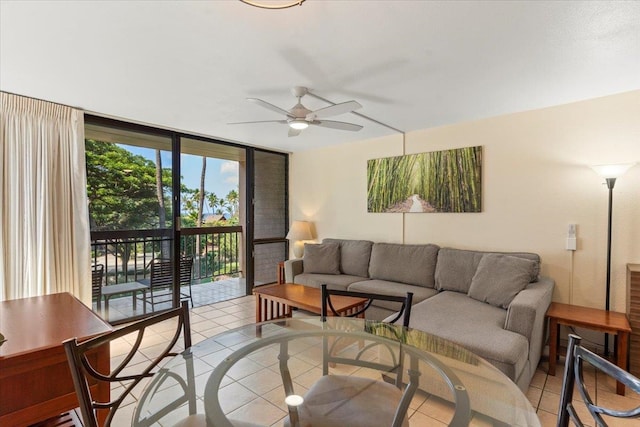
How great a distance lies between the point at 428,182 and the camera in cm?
388

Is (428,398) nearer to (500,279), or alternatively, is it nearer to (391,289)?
(500,279)

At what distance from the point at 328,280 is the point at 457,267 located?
148 centimetres

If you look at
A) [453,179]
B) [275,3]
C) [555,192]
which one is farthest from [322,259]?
[275,3]

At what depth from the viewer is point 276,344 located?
2061 millimetres

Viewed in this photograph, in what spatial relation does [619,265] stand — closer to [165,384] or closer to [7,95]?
[165,384]

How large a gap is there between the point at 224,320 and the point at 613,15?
408cm

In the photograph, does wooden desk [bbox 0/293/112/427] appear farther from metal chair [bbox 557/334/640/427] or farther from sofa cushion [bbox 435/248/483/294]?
sofa cushion [bbox 435/248/483/294]

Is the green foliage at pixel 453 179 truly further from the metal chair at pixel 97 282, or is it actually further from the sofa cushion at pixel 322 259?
the metal chair at pixel 97 282

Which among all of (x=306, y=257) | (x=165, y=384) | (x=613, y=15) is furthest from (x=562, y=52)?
(x=306, y=257)

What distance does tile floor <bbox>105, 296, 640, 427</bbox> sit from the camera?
1.69m

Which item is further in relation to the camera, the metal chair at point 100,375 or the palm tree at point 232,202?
the palm tree at point 232,202

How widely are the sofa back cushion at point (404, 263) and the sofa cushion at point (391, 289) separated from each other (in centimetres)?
9

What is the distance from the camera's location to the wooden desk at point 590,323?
225 centimetres

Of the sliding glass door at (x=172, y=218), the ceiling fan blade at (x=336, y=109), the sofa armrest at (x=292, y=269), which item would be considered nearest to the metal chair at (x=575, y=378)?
the ceiling fan blade at (x=336, y=109)
